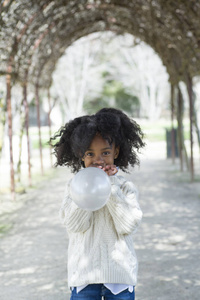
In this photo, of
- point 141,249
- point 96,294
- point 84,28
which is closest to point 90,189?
point 96,294

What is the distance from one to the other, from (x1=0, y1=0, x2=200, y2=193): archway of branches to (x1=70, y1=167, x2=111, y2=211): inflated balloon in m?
3.80

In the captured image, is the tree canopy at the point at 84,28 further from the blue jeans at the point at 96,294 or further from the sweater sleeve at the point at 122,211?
the blue jeans at the point at 96,294

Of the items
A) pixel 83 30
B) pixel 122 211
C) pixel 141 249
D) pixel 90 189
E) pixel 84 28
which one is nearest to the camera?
pixel 90 189

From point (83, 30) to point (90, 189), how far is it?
35.1 feet

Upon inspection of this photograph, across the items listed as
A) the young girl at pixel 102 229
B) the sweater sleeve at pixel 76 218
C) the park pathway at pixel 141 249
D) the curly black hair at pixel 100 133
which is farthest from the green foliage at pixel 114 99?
the sweater sleeve at pixel 76 218

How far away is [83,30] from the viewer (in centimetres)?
1221

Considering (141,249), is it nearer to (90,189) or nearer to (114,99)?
(90,189)

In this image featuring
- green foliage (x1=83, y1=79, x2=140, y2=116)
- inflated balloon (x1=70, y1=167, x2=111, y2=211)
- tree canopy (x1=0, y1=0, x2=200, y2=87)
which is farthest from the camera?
green foliage (x1=83, y1=79, x2=140, y2=116)

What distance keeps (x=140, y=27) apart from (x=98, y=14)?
1.09 meters

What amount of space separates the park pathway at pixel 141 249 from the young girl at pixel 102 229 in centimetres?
137

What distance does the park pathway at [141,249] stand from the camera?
373 centimetres

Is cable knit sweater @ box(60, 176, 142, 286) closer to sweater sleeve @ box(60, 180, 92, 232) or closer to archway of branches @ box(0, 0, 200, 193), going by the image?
sweater sleeve @ box(60, 180, 92, 232)

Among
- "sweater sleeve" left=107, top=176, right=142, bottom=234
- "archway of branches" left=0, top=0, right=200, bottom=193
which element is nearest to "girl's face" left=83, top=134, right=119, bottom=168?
"sweater sleeve" left=107, top=176, right=142, bottom=234

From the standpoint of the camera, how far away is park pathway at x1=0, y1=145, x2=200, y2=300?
3.73m
